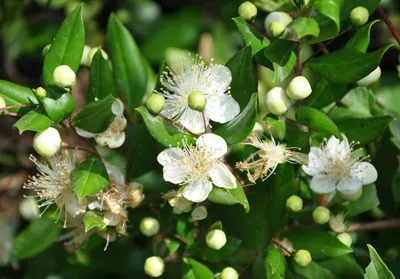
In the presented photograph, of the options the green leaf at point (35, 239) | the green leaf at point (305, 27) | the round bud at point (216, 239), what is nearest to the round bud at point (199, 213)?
the round bud at point (216, 239)

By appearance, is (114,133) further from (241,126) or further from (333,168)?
(333,168)

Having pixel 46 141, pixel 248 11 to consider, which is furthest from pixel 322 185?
pixel 46 141

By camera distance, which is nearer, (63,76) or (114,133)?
(63,76)

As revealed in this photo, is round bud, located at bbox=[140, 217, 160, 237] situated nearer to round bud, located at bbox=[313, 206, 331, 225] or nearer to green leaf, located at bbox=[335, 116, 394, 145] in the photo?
round bud, located at bbox=[313, 206, 331, 225]

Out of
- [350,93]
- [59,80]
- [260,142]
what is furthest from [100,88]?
[350,93]

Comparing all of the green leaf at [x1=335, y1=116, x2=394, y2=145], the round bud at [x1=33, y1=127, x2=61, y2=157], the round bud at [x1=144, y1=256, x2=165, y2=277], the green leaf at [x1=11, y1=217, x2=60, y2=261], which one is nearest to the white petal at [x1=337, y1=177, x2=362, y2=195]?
the green leaf at [x1=335, y1=116, x2=394, y2=145]

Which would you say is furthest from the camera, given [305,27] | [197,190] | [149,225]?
[149,225]

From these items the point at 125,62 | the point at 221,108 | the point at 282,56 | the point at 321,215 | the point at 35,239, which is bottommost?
the point at 35,239

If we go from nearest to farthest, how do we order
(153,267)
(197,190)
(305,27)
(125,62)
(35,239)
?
(305,27), (197,190), (153,267), (125,62), (35,239)

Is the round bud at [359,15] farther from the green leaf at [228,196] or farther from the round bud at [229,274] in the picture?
the round bud at [229,274]
